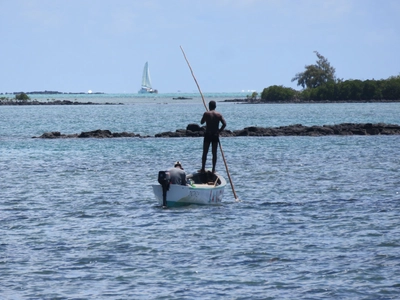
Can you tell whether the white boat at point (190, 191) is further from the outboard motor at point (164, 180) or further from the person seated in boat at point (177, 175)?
the person seated in boat at point (177, 175)

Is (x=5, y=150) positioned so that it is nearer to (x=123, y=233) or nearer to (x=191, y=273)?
(x=123, y=233)

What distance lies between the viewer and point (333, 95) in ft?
599

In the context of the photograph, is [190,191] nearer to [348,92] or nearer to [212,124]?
[212,124]

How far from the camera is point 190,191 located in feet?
82.7

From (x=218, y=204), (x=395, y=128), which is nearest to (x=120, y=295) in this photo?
(x=218, y=204)

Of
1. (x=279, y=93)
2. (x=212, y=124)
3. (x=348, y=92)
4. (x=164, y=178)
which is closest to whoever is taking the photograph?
(x=164, y=178)

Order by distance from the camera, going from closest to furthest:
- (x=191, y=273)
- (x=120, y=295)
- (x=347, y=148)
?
(x=120, y=295) < (x=191, y=273) < (x=347, y=148)

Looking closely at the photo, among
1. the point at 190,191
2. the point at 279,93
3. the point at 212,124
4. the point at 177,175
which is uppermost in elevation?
the point at 212,124

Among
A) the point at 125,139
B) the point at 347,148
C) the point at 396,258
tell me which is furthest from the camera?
the point at 125,139

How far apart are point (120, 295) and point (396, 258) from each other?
20.5 feet

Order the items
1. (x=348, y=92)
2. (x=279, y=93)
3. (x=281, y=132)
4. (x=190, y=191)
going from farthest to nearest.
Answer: (x=279, y=93) < (x=348, y=92) < (x=281, y=132) < (x=190, y=191)

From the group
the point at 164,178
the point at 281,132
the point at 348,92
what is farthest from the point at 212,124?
the point at 348,92

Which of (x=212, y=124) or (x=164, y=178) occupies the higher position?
(x=212, y=124)

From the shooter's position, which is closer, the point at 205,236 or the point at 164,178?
the point at 205,236
